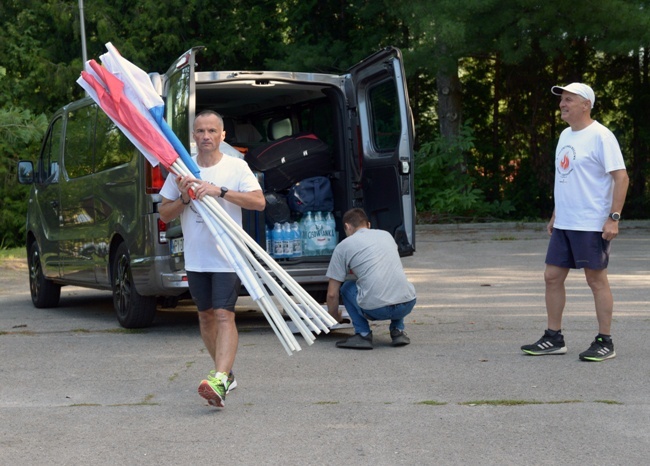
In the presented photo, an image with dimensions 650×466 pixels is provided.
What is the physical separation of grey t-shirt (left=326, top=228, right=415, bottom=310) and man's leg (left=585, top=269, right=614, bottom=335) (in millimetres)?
1341

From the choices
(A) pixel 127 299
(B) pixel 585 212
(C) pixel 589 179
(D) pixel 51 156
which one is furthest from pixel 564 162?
(D) pixel 51 156

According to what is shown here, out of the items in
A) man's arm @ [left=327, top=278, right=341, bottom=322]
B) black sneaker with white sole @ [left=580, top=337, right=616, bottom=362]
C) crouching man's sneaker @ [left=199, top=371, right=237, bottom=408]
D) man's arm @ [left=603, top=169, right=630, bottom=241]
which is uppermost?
man's arm @ [left=603, top=169, right=630, bottom=241]

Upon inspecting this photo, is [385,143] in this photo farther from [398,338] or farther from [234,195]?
[234,195]

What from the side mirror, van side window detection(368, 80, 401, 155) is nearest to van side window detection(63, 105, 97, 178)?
the side mirror

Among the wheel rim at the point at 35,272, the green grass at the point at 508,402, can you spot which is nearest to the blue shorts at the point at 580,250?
the green grass at the point at 508,402

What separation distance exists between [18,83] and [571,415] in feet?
91.1

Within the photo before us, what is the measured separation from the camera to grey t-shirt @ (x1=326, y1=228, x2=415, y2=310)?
839 cm

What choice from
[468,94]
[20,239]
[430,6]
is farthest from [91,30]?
[430,6]

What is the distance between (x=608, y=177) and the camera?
25.3ft

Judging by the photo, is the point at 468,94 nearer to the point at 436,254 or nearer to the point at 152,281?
the point at 436,254

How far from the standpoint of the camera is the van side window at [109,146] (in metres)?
9.80

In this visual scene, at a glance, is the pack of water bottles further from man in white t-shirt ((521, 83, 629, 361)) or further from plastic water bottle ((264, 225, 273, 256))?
man in white t-shirt ((521, 83, 629, 361))

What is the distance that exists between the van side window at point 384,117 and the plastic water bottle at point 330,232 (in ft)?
2.47

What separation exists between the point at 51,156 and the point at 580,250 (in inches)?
244
